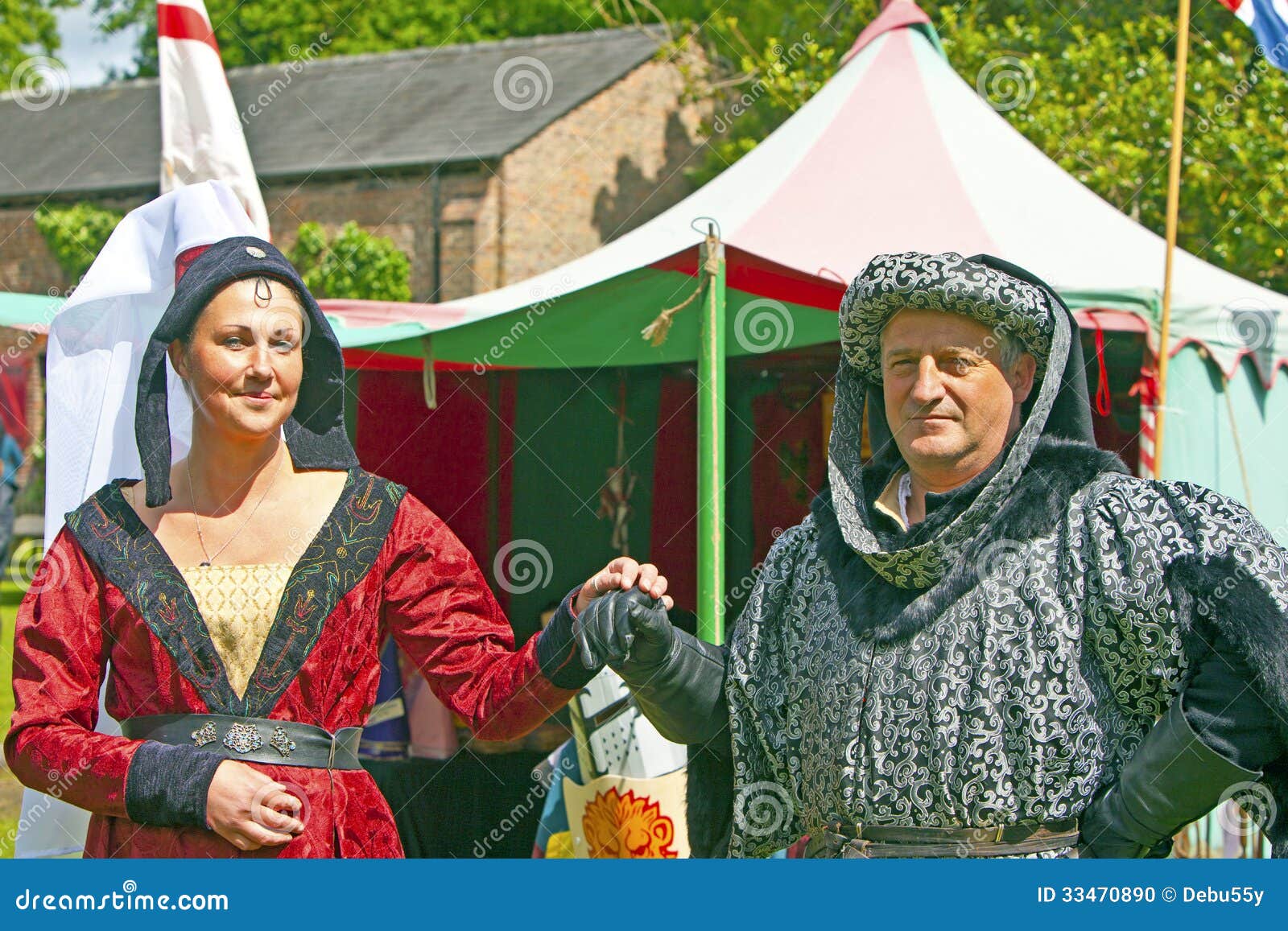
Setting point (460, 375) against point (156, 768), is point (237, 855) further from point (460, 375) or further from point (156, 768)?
point (460, 375)

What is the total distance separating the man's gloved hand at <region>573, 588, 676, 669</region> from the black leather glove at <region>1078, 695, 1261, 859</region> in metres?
0.68

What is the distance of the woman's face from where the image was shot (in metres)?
2.11

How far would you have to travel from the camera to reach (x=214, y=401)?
6.95 feet

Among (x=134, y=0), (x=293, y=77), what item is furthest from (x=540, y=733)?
(x=134, y=0)

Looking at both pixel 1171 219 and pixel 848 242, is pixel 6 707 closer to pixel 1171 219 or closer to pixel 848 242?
pixel 848 242

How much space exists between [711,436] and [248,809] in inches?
88.7

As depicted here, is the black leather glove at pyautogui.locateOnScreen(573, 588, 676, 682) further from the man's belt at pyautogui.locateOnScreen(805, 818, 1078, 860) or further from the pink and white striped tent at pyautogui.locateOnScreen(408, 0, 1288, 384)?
the pink and white striped tent at pyautogui.locateOnScreen(408, 0, 1288, 384)

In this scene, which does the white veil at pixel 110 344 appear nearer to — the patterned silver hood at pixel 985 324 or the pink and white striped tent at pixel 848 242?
the patterned silver hood at pixel 985 324

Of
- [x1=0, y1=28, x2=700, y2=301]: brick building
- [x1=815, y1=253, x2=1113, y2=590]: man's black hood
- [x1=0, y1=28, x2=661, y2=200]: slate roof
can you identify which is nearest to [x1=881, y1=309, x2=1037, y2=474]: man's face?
[x1=815, y1=253, x2=1113, y2=590]: man's black hood

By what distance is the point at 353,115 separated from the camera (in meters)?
20.3

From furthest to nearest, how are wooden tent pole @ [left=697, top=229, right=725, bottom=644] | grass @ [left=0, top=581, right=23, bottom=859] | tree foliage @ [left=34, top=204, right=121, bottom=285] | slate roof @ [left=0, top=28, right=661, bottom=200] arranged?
tree foliage @ [left=34, top=204, right=121, bottom=285]
slate roof @ [left=0, top=28, right=661, bottom=200]
wooden tent pole @ [left=697, top=229, right=725, bottom=644]
grass @ [left=0, top=581, right=23, bottom=859]

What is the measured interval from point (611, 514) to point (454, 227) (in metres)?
12.6

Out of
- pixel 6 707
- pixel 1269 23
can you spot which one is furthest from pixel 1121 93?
pixel 6 707

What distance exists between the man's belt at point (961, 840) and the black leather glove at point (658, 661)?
1.04 feet
